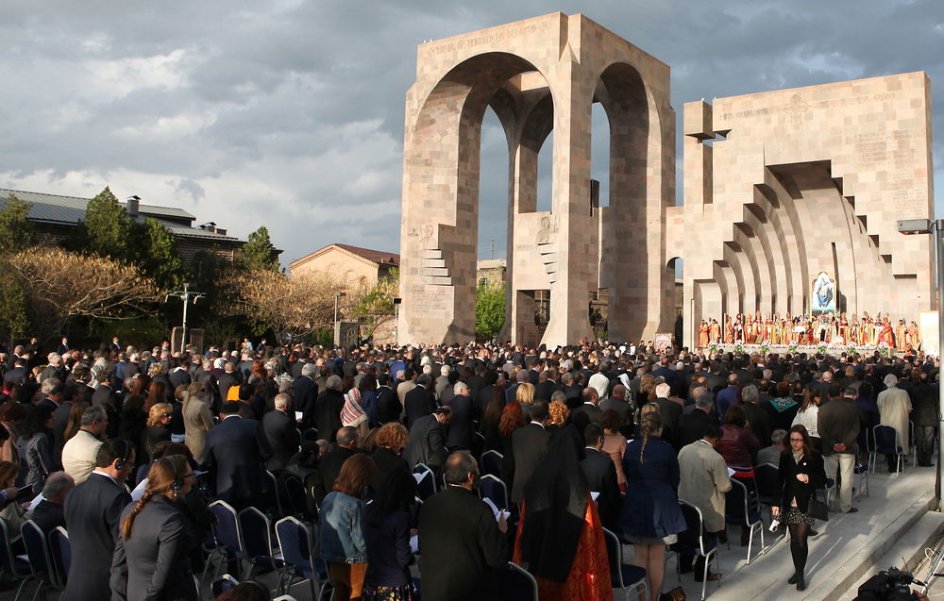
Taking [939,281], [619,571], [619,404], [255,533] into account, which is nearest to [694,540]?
[619,571]

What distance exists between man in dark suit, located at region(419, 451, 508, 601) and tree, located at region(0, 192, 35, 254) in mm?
37371

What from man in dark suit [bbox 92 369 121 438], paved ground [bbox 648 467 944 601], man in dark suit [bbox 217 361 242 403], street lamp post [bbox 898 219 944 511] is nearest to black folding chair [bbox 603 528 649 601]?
paved ground [bbox 648 467 944 601]

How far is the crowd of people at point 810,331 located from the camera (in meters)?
29.9

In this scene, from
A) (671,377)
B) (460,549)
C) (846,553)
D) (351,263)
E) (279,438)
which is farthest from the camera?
(351,263)

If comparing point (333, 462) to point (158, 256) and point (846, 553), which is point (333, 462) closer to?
point (846, 553)

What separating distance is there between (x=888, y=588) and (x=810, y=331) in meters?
30.1

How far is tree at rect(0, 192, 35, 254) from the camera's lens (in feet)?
120

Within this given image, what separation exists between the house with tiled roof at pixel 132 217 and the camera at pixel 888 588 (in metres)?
45.8

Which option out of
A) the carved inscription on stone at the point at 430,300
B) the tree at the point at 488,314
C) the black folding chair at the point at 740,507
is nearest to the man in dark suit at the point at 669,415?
the black folding chair at the point at 740,507

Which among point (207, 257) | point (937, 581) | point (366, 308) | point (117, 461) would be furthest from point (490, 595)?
point (366, 308)

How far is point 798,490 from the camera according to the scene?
7129mm

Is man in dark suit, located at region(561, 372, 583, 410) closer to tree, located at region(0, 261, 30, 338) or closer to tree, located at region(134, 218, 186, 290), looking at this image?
tree, located at region(0, 261, 30, 338)

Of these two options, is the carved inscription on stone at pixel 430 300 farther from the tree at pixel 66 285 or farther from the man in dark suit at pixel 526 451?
the man in dark suit at pixel 526 451

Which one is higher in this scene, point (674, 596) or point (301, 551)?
point (301, 551)
